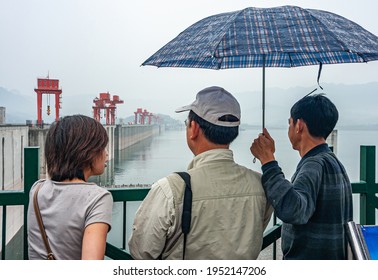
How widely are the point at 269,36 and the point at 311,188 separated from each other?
0.67 metres

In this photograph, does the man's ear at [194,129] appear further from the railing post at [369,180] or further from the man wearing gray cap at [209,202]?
the railing post at [369,180]

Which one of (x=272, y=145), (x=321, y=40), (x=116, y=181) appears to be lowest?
(x=116, y=181)

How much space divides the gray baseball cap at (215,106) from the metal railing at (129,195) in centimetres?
72

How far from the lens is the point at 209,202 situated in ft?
4.09

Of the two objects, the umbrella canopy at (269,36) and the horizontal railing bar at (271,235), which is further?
the horizontal railing bar at (271,235)

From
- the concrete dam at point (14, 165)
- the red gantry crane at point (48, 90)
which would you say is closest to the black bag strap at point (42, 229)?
the concrete dam at point (14, 165)

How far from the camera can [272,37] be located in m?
1.63

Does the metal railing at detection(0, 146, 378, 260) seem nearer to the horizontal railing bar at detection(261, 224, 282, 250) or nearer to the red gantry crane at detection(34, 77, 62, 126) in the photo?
the horizontal railing bar at detection(261, 224, 282, 250)

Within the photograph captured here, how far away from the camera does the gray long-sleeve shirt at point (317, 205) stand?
135 cm

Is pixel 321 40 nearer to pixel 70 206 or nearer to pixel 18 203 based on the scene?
pixel 70 206

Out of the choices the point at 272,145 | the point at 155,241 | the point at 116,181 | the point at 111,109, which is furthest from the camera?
the point at 111,109

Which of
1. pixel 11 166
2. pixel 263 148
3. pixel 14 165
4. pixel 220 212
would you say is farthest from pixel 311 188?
pixel 14 165
